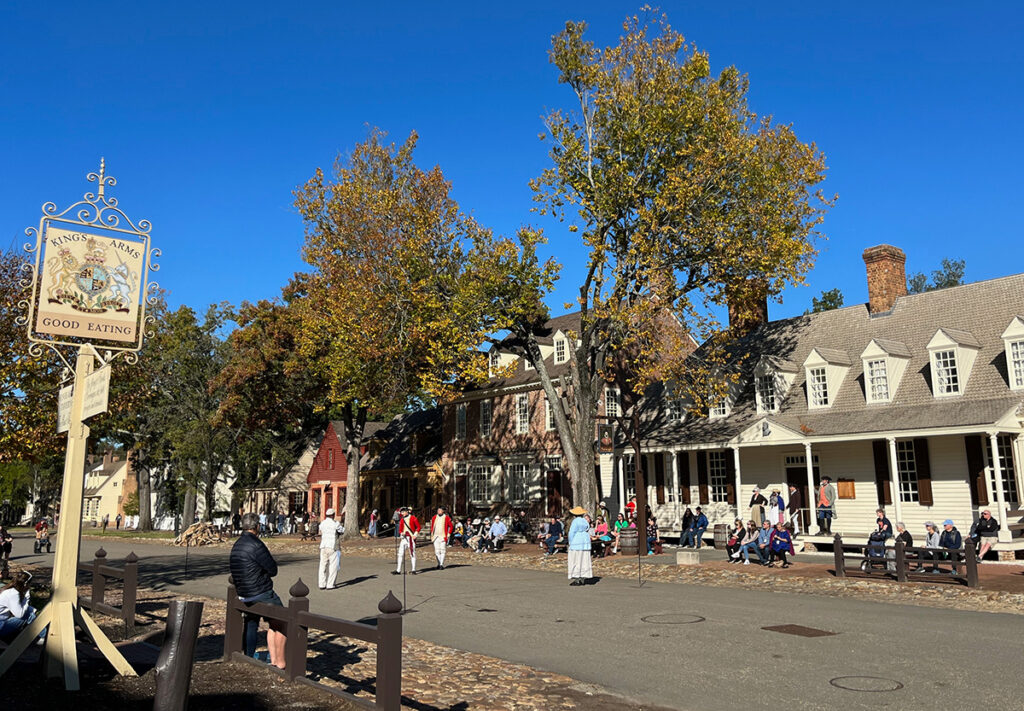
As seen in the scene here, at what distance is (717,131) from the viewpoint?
2556 centimetres

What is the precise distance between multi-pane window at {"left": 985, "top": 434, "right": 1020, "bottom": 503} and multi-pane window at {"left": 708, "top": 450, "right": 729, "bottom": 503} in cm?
928

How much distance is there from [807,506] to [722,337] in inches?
264

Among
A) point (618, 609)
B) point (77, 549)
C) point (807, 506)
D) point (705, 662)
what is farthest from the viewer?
point (807, 506)

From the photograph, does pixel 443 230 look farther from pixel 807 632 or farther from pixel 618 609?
pixel 807 632

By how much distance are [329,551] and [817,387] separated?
61.3ft

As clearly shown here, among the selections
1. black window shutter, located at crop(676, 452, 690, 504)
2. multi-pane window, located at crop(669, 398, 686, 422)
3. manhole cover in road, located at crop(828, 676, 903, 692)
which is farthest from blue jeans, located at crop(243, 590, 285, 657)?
multi-pane window, located at crop(669, 398, 686, 422)

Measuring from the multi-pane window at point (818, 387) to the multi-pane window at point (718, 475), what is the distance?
401cm

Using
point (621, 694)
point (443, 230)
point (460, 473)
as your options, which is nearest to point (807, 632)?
point (621, 694)

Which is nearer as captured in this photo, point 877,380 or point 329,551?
point 329,551

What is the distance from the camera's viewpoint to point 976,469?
23.3m

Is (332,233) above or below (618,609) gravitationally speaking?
above

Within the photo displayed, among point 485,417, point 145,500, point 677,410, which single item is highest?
point 485,417

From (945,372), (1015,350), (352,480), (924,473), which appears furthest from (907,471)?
(352,480)

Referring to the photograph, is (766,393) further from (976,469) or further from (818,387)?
(976,469)
